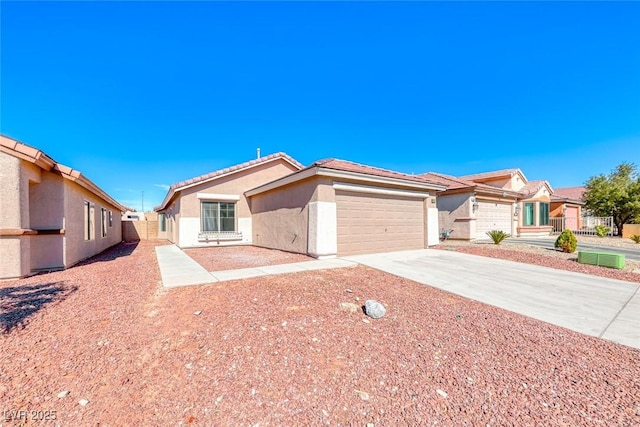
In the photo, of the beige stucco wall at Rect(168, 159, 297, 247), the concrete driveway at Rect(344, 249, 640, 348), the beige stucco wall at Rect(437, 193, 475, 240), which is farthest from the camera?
the beige stucco wall at Rect(437, 193, 475, 240)

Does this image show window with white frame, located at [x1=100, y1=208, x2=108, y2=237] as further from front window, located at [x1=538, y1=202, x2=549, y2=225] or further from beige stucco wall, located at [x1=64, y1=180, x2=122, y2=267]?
front window, located at [x1=538, y1=202, x2=549, y2=225]

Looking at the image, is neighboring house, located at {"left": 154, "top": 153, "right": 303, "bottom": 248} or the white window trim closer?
neighboring house, located at {"left": 154, "top": 153, "right": 303, "bottom": 248}

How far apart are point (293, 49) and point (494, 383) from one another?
1276 centimetres

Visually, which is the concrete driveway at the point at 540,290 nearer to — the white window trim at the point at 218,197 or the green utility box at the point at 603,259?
the green utility box at the point at 603,259

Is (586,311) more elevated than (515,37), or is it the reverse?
(515,37)

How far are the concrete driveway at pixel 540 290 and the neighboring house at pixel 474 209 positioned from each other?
23.4 ft

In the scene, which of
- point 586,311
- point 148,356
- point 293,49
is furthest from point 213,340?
point 293,49

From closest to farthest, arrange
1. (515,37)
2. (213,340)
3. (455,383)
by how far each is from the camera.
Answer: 1. (455,383)
2. (213,340)
3. (515,37)

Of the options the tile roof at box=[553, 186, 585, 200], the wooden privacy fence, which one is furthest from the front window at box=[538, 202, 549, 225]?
the tile roof at box=[553, 186, 585, 200]

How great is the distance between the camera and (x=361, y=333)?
11.8 feet

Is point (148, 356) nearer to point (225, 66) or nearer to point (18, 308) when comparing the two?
point (18, 308)

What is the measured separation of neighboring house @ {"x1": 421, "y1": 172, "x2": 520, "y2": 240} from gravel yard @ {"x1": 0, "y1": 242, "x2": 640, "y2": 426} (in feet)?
40.2

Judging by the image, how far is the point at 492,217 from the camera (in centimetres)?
1705

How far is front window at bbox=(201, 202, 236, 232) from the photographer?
13586mm
